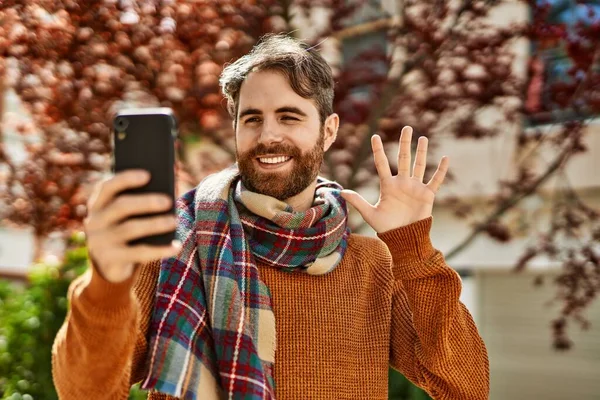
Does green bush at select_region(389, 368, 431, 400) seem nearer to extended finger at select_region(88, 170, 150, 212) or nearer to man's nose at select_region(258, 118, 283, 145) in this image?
man's nose at select_region(258, 118, 283, 145)

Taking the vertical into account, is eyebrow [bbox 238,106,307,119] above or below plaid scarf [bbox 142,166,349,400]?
above

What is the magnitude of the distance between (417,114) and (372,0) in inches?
45.6

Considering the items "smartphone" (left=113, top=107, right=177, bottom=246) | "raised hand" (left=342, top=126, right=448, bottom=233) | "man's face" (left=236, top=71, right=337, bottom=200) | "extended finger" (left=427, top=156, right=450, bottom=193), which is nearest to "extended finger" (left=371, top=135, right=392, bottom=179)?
"raised hand" (left=342, top=126, right=448, bottom=233)

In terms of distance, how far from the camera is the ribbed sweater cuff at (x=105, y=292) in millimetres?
1253

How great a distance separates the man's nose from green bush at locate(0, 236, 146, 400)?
1808 mm

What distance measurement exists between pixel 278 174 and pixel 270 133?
12 centimetres

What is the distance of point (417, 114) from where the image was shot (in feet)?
13.1

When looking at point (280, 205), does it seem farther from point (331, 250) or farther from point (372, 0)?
point (372, 0)

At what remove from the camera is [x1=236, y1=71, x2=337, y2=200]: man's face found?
192 centimetres

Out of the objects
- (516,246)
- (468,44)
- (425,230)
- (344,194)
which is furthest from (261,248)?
(516,246)

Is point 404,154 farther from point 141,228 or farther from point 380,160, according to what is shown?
point 141,228

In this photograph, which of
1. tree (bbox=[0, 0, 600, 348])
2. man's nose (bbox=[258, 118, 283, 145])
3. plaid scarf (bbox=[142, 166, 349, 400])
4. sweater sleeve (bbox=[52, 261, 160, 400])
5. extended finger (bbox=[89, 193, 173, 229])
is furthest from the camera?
tree (bbox=[0, 0, 600, 348])

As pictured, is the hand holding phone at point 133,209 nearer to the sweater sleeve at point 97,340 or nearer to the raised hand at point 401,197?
the sweater sleeve at point 97,340

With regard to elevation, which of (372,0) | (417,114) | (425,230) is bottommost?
(425,230)
